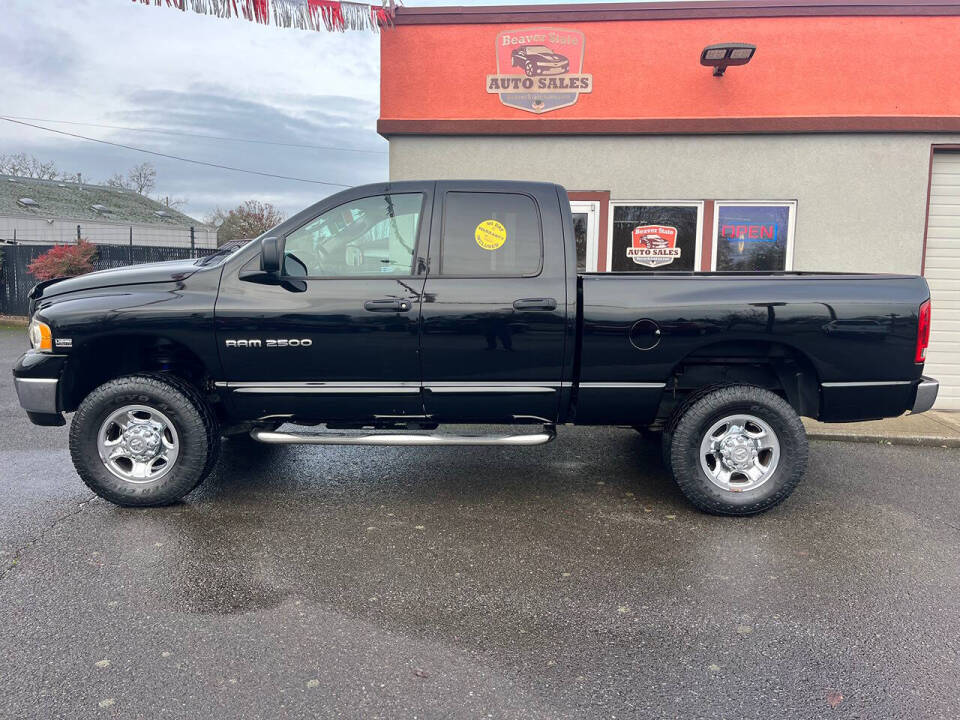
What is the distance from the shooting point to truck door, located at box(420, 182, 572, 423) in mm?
4449

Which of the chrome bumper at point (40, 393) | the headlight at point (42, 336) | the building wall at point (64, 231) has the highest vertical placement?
the building wall at point (64, 231)

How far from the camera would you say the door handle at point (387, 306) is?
4.43 metres

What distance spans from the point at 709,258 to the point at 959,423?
3136mm

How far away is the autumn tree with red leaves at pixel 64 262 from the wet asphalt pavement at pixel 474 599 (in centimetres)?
1227

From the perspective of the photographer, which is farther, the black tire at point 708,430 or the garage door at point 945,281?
the garage door at point 945,281

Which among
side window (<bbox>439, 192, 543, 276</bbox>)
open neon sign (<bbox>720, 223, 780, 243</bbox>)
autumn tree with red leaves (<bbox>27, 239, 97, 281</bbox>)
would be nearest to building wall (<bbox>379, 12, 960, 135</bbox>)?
open neon sign (<bbox>720, 223, 780, 243</bbox>)

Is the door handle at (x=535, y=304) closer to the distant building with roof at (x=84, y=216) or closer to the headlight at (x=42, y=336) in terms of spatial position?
the headlight at (x=42, y=336)

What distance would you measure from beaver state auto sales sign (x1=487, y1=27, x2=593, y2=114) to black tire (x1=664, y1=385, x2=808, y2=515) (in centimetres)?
542

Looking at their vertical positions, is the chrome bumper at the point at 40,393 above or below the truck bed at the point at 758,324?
below

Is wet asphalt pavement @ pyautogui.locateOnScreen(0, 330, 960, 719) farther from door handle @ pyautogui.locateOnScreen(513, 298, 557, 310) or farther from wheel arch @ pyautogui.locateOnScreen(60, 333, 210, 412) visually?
door handle @ pyautogui.locateOnScreen(513, 298, 557, 310)

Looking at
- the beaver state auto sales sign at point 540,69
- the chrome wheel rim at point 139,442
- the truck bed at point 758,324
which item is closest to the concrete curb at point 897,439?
the truck bed at point 758,324

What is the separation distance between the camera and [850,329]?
4.44 meters

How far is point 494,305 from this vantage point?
445cm

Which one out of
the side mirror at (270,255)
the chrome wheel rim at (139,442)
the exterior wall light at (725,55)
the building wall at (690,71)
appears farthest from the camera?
the building wall at (690,71)
